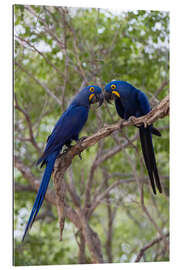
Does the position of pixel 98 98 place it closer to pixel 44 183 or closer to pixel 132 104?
pixel 132 104

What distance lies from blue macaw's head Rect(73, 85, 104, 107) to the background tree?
0.28 meters

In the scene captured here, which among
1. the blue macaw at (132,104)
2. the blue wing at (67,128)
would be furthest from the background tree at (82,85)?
the blue wing at (67,128)

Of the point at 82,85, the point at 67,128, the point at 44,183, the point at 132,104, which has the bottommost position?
the point at 44,183

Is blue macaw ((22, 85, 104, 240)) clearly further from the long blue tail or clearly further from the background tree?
the background tree

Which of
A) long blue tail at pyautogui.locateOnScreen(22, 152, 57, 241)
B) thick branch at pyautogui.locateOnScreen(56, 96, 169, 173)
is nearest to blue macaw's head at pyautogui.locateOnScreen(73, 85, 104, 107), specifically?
thick branch at pyautogui.locateOnScreen(56, 96, 169, 173)

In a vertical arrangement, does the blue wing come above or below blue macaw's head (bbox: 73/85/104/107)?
below

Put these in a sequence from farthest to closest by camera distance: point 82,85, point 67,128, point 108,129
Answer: point 82,85, point 67,128, point 108,129

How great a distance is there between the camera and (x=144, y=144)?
2629mm

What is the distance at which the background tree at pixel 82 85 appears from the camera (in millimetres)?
2908

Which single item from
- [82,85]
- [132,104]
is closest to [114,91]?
[132,104]

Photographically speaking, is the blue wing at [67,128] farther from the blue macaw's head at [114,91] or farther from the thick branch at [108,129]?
the blue macaw's head at [114,91]

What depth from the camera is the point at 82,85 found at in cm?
314

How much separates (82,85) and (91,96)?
63 cm

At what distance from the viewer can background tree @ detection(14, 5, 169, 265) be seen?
2908 mm
